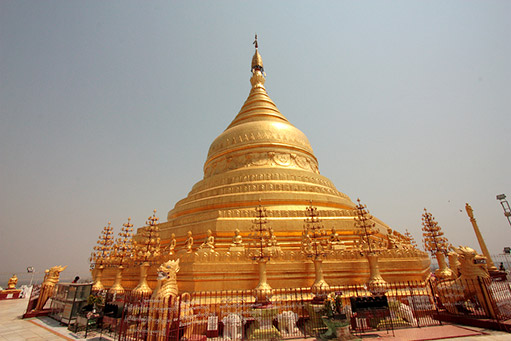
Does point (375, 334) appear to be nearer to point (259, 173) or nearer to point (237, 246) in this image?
point (237, 246)

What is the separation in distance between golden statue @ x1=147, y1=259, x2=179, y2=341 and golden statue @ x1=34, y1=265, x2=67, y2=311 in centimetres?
865

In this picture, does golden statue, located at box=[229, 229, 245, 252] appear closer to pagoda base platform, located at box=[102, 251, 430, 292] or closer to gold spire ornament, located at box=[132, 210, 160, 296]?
pagoda base platform, located at box=[102, 251, 430, 292]

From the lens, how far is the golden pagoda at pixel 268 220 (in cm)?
1150

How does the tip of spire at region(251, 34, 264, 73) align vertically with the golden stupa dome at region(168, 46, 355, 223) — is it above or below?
above

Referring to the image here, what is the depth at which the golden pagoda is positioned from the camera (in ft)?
37.7

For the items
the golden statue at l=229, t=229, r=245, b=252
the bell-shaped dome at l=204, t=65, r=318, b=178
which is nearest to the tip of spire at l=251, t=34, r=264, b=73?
the bell-shaped dome at l=204, t=65, r=318, b=178

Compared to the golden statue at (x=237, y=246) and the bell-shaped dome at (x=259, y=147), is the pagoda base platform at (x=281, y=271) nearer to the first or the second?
the golden statue at (x=237, y=246)

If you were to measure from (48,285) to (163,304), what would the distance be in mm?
9477

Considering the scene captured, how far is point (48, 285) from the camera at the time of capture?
515 inches

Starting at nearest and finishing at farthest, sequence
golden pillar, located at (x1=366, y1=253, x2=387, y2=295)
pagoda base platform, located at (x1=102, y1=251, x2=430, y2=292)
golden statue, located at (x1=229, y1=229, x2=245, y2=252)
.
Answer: golden pillar, located at (x1=366, y1=253, x2=387, y2=295)
pagoda base platform, located at (x1=102, y1=251, x2=430, y2=292)
golden statue, located at (x1=229, y1=229, x2=245, y2=252)

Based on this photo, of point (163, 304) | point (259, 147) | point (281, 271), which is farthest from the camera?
point (259, 147)

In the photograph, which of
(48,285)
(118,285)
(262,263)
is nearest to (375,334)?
(262,263)

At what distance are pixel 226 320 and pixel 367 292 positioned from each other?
6.25m

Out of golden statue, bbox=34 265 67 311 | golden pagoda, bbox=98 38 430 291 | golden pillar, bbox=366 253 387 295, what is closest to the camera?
golden pillar, bbox=366 253 387 295
